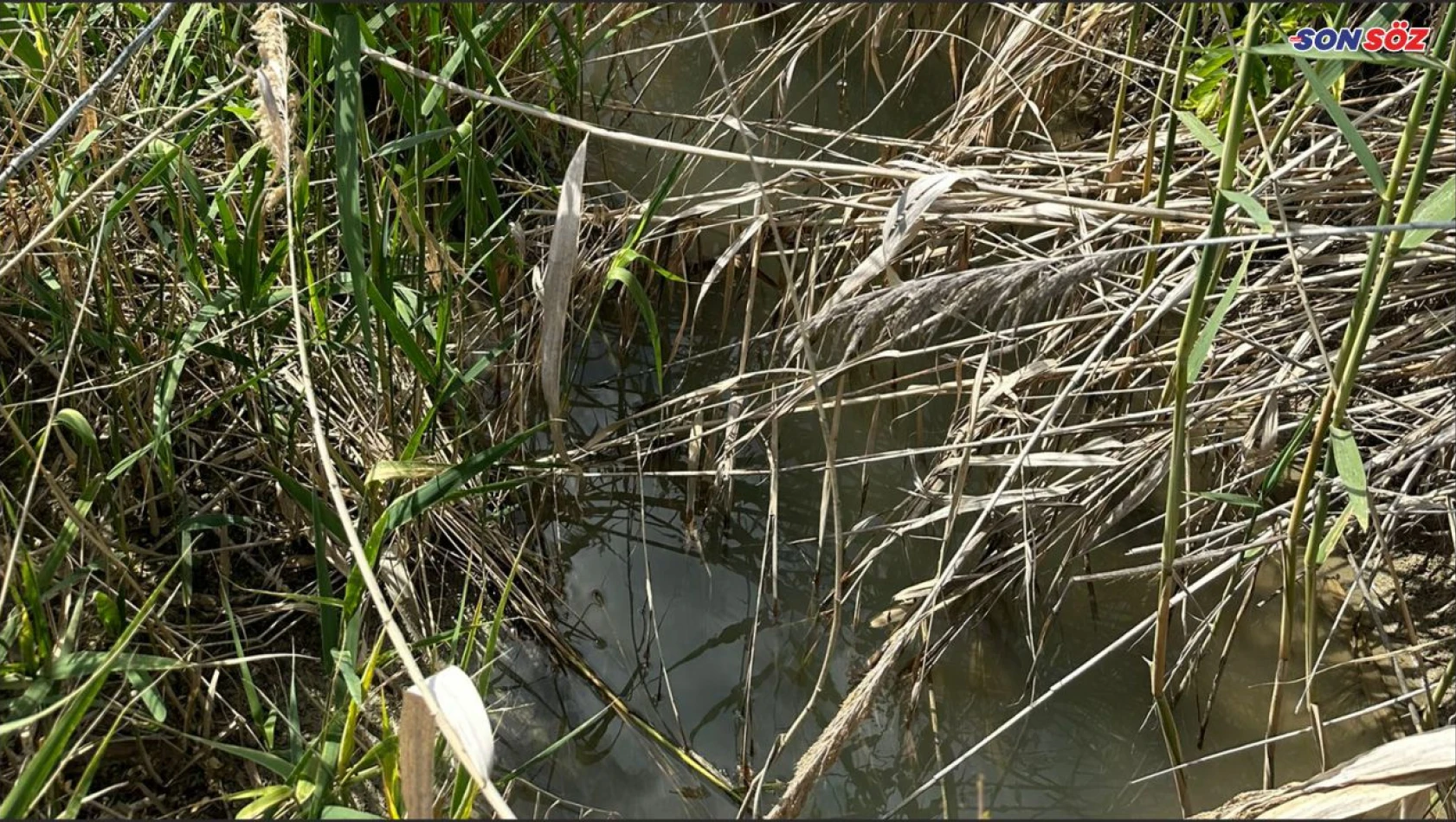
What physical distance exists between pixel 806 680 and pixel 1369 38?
969mm

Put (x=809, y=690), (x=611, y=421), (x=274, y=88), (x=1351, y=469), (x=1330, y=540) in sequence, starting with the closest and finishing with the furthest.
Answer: (x=274, y=88)
(x=1351, y=469)
(x=1330, y=540)
(x=809, y=690)
(x=611, y=421)

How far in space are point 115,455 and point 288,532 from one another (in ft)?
0.80

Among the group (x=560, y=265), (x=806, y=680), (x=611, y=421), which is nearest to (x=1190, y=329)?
(x=560, y=265)

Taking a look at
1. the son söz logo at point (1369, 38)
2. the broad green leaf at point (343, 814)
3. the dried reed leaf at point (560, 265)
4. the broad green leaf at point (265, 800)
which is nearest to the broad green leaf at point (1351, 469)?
the son söz logo at point (1369, 38)

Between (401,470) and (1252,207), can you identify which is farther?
(401,470)

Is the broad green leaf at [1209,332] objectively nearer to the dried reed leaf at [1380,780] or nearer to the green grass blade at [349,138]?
the dried reed leaf at [1380,780]

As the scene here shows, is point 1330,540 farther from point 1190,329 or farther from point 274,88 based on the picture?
point 274,88

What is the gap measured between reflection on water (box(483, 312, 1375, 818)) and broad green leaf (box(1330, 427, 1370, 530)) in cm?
46

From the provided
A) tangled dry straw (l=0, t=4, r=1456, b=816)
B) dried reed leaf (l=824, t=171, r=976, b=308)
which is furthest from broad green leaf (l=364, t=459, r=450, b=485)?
dried reed leaf (l=824, t=171, r=976, b=308)

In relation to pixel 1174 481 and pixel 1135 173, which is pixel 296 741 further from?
pixel 1135 173

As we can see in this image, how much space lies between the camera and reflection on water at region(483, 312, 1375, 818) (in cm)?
139

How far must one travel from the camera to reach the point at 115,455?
1.35 m

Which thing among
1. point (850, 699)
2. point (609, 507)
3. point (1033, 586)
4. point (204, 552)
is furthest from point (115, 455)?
point (1033, 586)

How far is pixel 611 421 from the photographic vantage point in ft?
6.04
